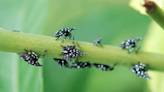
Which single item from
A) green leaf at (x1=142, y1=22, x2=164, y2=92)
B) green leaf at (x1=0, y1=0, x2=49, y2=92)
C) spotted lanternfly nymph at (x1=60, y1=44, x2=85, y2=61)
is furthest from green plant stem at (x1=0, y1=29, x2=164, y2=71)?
green leaf at (x1=142, y1=22, x2=164, y2=92)

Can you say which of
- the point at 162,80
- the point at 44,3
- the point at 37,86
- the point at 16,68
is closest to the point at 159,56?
the point at 162,80

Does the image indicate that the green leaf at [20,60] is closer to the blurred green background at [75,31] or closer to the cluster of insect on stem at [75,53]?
the blurred green background at [75,31]

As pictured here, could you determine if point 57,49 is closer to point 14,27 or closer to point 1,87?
point 1,87

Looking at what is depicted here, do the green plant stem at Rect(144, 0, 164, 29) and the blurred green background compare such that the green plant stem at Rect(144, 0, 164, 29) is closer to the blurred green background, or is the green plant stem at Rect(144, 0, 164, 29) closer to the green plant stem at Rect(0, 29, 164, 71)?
the green plant stem at Rect(0, 29, 164, 71)

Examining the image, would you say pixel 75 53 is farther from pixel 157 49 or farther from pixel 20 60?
pixel 157 49

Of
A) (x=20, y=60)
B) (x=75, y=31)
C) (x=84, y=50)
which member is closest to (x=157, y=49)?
(x=84, y=50)

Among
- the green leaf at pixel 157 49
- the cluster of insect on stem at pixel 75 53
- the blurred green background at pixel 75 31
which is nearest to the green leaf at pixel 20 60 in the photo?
the blurred green background at pixel 75 31

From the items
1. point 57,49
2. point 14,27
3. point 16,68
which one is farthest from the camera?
point 14,27
